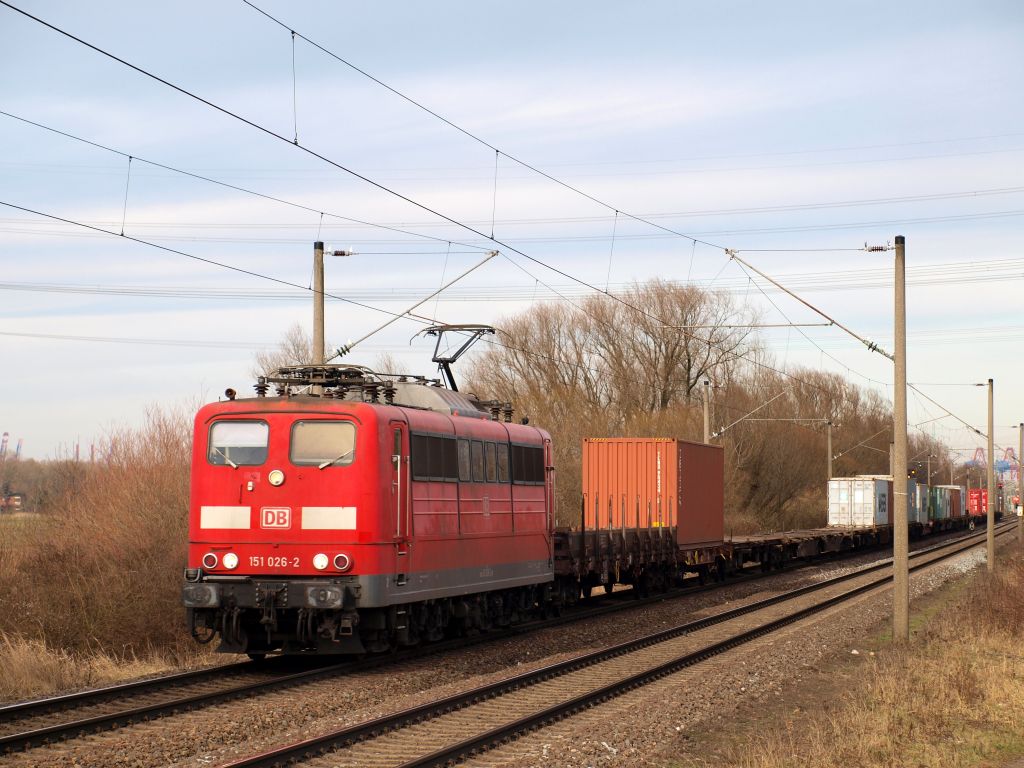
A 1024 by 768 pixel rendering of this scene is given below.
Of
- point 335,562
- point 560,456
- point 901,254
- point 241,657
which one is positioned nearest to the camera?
point 335,562

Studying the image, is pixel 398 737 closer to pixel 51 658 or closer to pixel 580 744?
pixel 580 744

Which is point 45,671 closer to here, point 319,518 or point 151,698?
point 151,698

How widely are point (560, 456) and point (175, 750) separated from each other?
37.7m

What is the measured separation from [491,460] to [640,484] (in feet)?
37.7

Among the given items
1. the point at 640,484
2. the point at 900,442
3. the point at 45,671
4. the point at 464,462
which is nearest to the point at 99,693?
the point at 45,671

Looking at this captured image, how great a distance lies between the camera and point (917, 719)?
38.9ft

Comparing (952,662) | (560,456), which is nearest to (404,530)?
(952,662)

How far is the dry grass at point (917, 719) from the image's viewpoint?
10.1 meters

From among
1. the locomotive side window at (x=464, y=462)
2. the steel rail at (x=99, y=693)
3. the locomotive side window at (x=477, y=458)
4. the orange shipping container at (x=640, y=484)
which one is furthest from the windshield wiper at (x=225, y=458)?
the orange shipping container at (x=640, y=484)

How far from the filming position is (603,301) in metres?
57.1

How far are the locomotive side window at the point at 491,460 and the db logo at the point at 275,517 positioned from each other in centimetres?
398

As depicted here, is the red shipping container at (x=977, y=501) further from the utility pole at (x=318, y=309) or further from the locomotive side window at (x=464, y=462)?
the locomotive side window at (x=464, y=462)

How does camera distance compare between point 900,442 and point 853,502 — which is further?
point 853,502

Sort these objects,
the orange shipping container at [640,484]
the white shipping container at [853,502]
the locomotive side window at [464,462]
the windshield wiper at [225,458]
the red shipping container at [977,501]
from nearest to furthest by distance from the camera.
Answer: the windshield wiper at [225,458] → the locomotive side window at [464,462] → the orange shipping container at [640,484] → the white shipping container at [853,502] → the red shipping container at [977,501]
